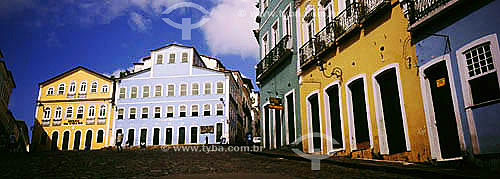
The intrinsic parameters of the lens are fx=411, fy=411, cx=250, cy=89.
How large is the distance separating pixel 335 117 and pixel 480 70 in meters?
6.19

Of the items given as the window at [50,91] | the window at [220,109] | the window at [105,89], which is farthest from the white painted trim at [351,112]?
the window at [50,91]

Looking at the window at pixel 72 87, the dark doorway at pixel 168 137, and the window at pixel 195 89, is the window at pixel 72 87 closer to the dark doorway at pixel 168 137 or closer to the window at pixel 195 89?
the dark doorway at pixel 168 137

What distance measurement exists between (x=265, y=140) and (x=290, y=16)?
6.42 m

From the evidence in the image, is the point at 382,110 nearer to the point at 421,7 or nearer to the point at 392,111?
the point at 392,111

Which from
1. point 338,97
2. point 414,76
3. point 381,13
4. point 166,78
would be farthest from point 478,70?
point 166,78

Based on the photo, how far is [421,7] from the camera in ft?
29.7

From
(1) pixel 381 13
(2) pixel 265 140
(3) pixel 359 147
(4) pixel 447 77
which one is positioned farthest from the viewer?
(2) pixel 265 140


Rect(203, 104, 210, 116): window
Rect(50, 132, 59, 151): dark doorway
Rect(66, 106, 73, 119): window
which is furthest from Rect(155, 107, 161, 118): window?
Rect(50, 132, 59, 151): dark doorway

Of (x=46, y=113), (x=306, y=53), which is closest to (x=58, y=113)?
(x=46, y=113)

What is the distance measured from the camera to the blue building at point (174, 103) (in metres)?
42.2

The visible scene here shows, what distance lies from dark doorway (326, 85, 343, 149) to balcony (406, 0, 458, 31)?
440 cm

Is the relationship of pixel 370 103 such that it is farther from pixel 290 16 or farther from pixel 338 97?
pixel 290 16

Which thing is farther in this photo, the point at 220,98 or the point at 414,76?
the point at 220,98

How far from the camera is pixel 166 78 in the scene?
4444 centimetres
